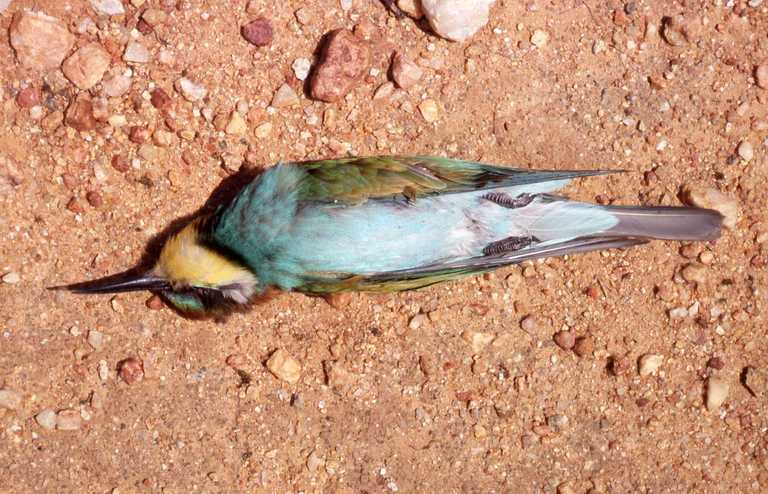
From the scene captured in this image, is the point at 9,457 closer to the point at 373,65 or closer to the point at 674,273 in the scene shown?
the point at 373,65

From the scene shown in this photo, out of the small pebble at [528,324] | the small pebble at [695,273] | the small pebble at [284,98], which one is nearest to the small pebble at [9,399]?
the small pebble at [284,98]

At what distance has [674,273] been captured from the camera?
4.61 m

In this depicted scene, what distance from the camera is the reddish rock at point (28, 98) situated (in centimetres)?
451

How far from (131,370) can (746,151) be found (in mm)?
3526

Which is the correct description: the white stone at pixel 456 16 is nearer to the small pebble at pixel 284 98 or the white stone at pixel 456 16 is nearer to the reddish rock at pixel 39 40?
the small pebble at pixel 284 98

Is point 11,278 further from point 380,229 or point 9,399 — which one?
point 380,229

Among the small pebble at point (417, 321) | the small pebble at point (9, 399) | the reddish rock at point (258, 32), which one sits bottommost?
the small pebble at point (9, 399)

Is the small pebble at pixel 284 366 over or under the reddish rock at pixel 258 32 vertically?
under

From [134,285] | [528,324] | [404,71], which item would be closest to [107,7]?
[134,285]

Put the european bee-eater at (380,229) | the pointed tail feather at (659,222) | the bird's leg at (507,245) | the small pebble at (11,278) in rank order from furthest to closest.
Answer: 1. the small pebble at (11,278)
2. the pointed tail feather at (659,222)
3. the bird's leg at (507,245)
4. the european bee-eater at (380,229)

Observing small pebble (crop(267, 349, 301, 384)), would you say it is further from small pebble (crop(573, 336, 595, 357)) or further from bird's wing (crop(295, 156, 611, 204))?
small pebble (crop(573, 336, 595, 357))

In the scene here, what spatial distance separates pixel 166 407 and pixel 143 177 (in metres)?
1.25

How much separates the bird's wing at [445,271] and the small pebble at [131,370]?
43.8 inches

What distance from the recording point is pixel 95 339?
4.55m
